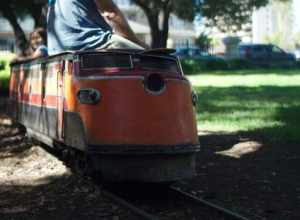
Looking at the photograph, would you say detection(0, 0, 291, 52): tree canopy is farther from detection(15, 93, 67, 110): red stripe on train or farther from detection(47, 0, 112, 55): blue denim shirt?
detection(47, 0, 112, 55): blue denim shirt

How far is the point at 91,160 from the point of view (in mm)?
8086

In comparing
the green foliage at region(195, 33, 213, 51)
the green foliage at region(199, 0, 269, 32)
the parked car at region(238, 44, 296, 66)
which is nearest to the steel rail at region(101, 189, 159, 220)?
the green foliage at region(199, 0, 269, 32)

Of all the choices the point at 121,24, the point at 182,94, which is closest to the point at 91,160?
the point at 182,94

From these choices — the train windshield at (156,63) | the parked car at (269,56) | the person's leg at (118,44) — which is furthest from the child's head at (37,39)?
the parked car at (269,56)

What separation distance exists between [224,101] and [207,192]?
11756 mm

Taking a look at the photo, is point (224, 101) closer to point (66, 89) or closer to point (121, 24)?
point (121, 24)

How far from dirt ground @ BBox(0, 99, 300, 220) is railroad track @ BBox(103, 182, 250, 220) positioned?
17 centimetres

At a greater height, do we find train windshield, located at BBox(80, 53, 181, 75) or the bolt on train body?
train windshield, located at BBox(80, 53, 181, 75)

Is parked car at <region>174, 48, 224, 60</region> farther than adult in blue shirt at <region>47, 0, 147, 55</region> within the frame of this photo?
Yes

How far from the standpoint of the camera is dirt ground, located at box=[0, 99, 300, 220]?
7.56 metres

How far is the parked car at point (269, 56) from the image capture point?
1892 inches

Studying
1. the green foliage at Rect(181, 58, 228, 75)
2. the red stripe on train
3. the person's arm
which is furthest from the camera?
the green foliage at Rect(181, 58, 228, 75)

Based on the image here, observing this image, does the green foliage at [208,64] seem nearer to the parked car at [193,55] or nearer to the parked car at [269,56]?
the parked car at [193,55]

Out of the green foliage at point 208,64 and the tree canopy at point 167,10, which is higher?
the tree canopy at point 167,10
